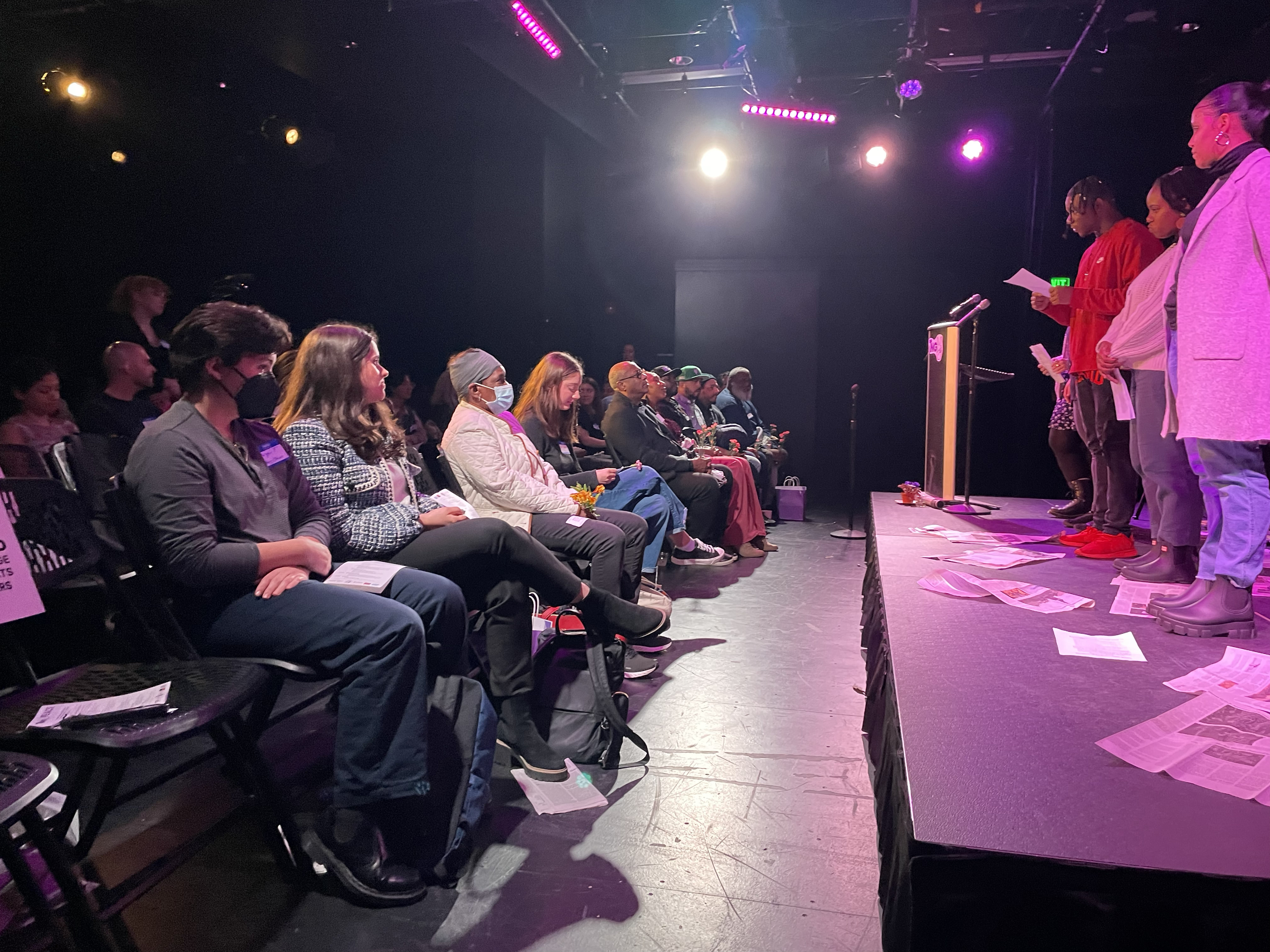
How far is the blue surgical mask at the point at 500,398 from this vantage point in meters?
3.13

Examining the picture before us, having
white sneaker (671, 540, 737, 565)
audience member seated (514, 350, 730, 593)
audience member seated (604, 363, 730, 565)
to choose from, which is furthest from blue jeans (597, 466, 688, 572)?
white sneaker (671, 540, 737, 565)

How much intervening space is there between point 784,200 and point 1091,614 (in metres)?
7.59

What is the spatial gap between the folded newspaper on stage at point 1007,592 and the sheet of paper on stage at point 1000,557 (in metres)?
0.20

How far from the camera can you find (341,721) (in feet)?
5.30

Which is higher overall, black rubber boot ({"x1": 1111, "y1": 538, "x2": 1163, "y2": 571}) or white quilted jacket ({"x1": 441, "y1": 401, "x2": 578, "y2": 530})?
white quilted jacket ({"x1": 441, "y1": 401, "x2": 578, "y2": 530})

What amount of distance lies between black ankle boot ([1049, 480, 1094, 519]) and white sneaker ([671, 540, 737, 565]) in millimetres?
1957

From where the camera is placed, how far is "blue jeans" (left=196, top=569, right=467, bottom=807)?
1596mm

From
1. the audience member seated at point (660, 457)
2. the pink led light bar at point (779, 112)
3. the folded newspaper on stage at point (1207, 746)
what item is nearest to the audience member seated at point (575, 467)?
the audience member seated at point (660, 457)

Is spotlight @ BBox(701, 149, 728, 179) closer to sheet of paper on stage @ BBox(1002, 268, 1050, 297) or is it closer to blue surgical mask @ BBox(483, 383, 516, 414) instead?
sheet of paper on stage @ BBox(1002, 268, 1050, 297)

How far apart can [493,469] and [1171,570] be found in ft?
7.69

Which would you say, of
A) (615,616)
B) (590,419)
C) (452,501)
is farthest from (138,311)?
(590,419)

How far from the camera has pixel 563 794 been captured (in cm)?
202

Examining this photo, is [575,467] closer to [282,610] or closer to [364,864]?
[282,610]

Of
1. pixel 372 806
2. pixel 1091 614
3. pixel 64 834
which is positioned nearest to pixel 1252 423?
pixel 1091 614
